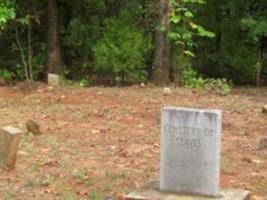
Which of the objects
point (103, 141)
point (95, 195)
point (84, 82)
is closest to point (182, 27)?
point (84, 82)

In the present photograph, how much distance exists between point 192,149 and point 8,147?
7.17 ft

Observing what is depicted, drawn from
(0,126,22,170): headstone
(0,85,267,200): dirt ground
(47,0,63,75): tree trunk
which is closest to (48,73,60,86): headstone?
(0,85,267,200): dirt ground

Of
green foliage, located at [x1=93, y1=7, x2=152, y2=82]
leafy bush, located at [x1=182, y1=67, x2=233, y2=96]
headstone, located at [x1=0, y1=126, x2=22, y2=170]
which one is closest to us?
headstone, located at [x1=0, y1=126, x2=22, y2=170]

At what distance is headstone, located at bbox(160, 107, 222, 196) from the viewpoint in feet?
21.4

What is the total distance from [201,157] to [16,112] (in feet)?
19.2

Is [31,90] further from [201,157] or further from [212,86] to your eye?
[201,157]

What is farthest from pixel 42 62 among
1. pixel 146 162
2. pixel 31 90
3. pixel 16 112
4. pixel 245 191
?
pixel 245 191

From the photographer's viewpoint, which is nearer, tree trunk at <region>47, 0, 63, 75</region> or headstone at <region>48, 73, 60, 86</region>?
headstone at <region>48, 73, 60, 86</region>

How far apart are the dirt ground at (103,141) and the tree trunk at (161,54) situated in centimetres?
161

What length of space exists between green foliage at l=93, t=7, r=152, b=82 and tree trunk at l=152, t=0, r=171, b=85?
1.74 feet

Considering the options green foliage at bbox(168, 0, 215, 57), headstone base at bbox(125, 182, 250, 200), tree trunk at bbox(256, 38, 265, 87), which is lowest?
headstone base at bbox(125, 182, 250, 200)

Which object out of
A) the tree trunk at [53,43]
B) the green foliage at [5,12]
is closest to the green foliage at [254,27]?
the tree trunk at [53,43]

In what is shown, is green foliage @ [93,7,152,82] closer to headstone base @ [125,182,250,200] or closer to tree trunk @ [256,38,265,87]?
tree trunk @ [256,38,265,87]

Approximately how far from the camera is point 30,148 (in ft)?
29.3
